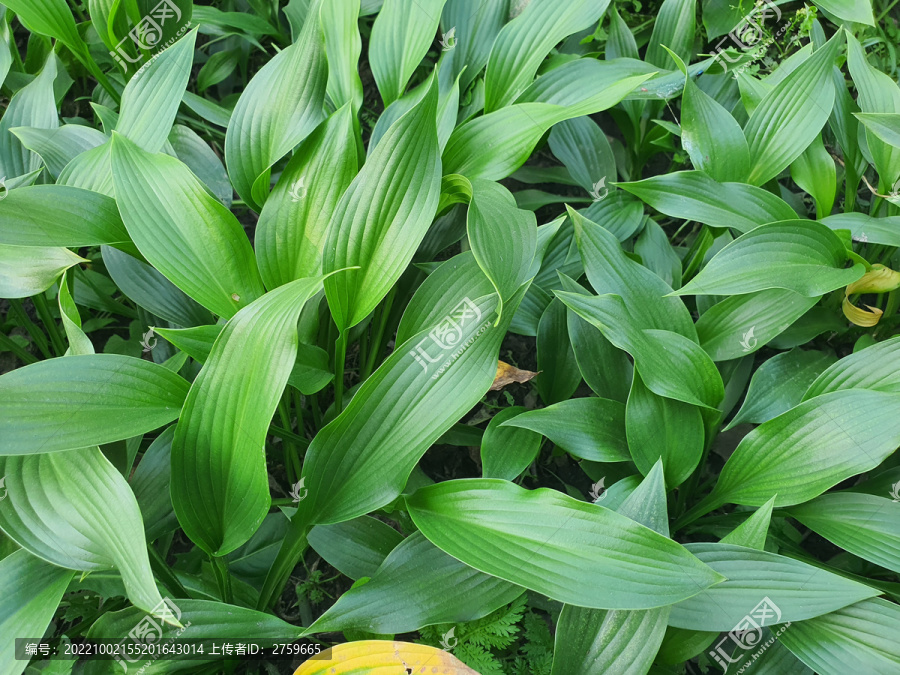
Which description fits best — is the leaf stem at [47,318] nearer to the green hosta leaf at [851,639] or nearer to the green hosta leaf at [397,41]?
the green hosta leaf at [397,41]

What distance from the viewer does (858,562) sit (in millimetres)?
1261

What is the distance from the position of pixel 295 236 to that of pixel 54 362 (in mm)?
451

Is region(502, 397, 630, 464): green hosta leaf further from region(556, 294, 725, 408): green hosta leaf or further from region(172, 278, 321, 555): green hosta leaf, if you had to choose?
region(172, 278, 321, 555): green hosta leaf

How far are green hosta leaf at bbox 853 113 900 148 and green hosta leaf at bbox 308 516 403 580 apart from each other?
49.5 inches

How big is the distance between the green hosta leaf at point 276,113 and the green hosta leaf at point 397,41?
252 mm

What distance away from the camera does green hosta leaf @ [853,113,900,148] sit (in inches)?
50.5

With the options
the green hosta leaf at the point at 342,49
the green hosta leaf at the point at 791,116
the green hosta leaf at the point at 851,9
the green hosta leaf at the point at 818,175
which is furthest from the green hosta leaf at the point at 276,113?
the green hosta leaf at the point at 851,9

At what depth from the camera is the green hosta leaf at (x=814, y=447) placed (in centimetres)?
102

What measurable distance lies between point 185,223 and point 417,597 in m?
0.76

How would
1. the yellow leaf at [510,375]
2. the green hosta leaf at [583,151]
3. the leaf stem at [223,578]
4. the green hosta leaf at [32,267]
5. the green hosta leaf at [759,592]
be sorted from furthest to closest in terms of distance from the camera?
the green hosta leaf at [583,151], the yellow leaf at [510,375], the green hosta leaf at [32,267], the leaf stem at [223,578], the green hosta leaf at [759,592]

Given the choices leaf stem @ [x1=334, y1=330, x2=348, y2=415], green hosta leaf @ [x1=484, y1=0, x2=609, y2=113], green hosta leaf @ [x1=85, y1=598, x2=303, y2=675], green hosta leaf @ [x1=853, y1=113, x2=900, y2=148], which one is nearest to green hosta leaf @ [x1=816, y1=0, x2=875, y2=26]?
green hosta leaf @ [x1=853, y1=113, x2=900, y2=148]

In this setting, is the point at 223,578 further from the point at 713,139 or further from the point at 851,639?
the point at 713,139

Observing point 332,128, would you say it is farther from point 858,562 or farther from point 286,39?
point 858,562

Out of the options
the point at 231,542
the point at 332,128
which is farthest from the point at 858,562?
the point at 332,128
